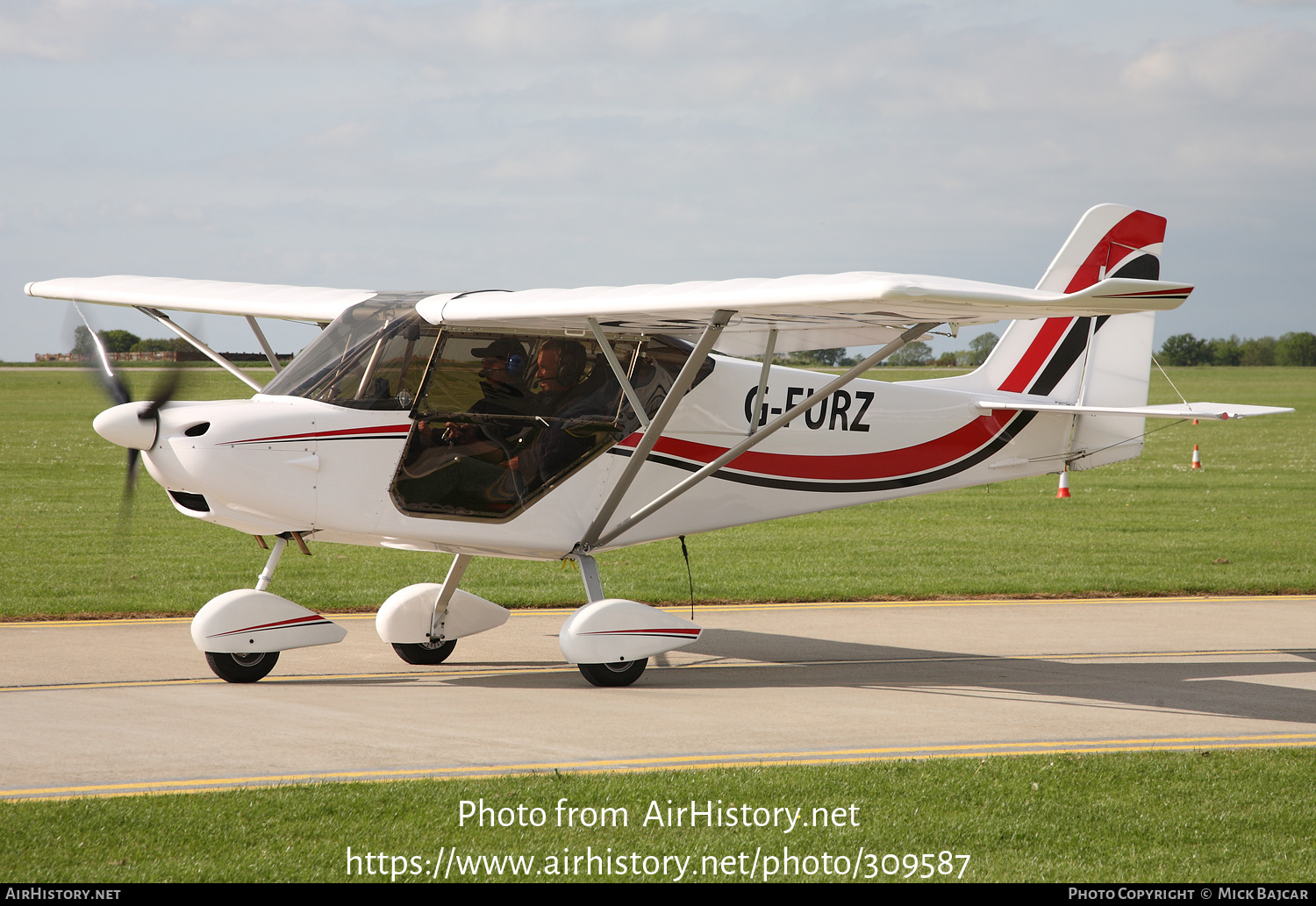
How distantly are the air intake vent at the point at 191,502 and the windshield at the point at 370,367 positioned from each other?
89 centimetres

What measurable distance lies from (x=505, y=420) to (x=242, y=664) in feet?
8.35

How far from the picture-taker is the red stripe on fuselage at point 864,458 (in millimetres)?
10281

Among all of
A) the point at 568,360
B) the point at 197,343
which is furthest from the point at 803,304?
the point at 197,343

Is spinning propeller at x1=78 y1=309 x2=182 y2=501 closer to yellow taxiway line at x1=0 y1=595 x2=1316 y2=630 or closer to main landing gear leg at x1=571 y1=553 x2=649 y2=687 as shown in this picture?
main landing gear leg at x1=571 y1=553 x2=649 y2=687

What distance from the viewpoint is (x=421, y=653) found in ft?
33.6

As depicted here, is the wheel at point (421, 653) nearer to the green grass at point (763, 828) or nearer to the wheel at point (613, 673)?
the wheel at point (613, 673)

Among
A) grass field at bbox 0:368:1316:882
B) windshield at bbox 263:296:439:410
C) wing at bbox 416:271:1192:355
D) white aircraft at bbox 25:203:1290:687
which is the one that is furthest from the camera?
windshield at bbox 263:296:439:410

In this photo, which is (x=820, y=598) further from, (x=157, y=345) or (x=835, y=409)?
(x=157, y=345)

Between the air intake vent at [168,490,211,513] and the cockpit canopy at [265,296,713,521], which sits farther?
the cockpit canopy at [265,296,713,521]

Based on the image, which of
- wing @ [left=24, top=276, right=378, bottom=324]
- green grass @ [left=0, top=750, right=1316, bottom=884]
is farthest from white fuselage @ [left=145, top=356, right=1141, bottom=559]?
green grass @ [left=0, top=750, right=1316, bottom=884]

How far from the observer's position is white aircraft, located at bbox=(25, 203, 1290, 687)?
842cm

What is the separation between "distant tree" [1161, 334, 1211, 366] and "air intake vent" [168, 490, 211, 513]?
124111 millimetres

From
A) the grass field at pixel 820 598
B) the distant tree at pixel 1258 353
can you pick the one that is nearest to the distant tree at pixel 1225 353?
the distant tree at pixel 1258 353

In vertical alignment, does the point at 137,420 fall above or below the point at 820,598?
above
